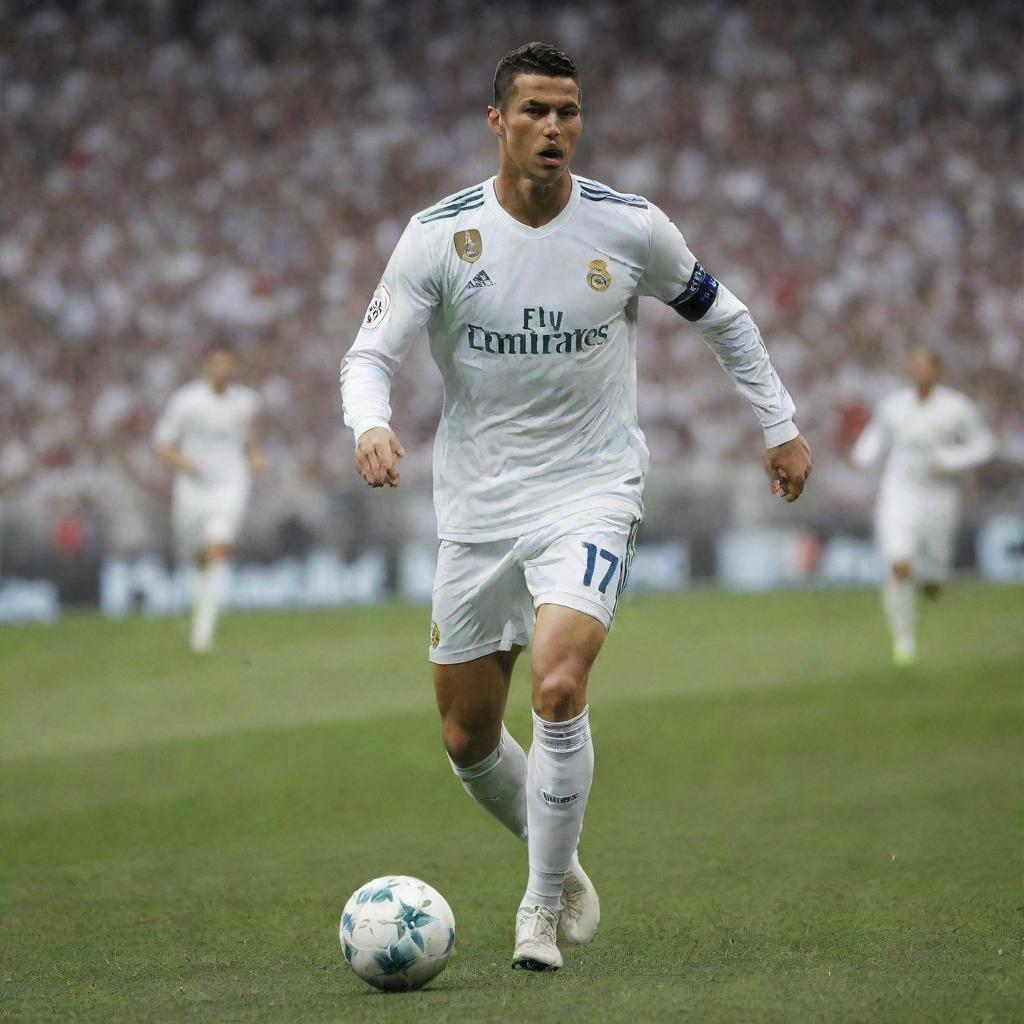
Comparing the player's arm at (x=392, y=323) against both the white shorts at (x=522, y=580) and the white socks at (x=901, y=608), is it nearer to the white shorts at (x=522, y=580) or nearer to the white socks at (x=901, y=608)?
the white shorts at (x=522, y=580)

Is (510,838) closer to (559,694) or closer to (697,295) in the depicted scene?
(559,694)

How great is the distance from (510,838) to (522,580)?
274 cm

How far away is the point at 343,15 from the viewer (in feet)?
82.0

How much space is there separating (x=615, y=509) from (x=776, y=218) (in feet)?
63.3

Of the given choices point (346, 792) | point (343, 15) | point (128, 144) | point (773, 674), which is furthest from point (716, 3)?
point (346, 792)

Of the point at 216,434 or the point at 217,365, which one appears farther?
the point at 216,434

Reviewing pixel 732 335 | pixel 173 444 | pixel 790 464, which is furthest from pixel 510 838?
pixel 173 444

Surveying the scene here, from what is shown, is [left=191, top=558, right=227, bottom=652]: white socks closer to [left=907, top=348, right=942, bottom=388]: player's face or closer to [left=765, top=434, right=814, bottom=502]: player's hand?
[left=907, top=348, right=942, bottom=388]: player's face

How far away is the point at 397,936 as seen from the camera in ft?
15.3

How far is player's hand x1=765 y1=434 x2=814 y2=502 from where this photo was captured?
544 cm

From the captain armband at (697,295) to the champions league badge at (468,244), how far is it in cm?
62

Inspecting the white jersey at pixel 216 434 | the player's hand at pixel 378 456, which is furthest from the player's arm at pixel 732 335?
the white jersey at pixel 216 434

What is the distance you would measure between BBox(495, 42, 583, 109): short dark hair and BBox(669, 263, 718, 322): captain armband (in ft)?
2.29

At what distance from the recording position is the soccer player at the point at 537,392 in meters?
5.16
